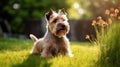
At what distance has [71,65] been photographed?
11.0 metres

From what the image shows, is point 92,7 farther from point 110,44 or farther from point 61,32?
point 110,44

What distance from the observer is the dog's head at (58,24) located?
1194 cm

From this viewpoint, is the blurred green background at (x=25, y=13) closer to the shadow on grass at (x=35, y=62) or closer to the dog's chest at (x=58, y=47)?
the dog's chest at (x=58, y=47)

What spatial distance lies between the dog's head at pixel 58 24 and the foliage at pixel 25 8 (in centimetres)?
2138

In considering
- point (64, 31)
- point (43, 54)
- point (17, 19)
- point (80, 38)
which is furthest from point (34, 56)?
point (17, 19)

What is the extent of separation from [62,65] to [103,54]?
93cm

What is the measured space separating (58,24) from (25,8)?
23742 millimetres

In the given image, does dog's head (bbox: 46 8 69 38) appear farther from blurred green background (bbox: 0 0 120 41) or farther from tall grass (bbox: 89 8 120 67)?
blurred green background (bbox: 0 0 120 41)

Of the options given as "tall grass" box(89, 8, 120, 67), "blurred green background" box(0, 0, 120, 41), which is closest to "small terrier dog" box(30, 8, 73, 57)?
"tall grass" box(89, 8, 120, 67)

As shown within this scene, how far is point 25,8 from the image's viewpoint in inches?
1400

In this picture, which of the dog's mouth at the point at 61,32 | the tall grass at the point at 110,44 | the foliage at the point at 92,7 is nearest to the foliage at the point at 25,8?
the foliage at the point at 92,7

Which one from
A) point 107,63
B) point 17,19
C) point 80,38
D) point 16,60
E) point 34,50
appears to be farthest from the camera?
point 17,19

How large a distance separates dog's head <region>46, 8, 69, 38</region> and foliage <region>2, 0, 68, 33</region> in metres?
21.4

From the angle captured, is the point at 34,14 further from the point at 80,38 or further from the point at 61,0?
the point at 80,38
